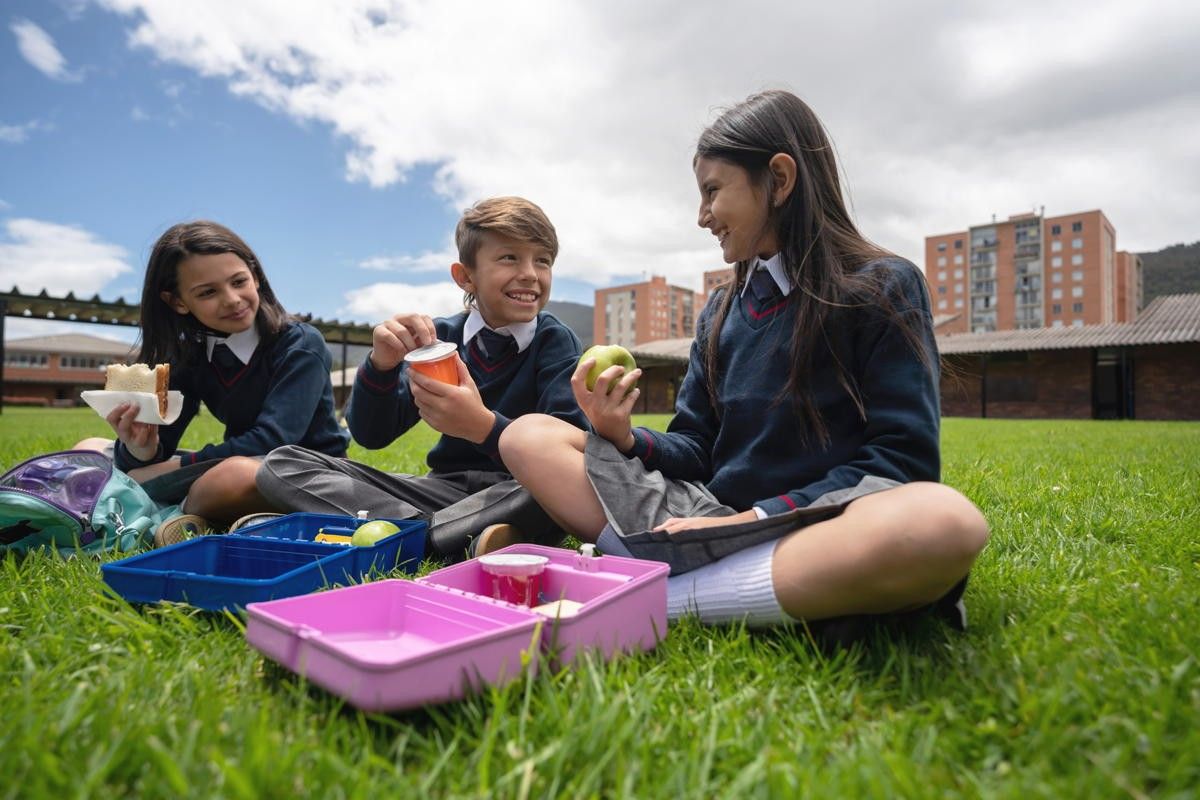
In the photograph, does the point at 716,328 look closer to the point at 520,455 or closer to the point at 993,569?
the point at 520,455

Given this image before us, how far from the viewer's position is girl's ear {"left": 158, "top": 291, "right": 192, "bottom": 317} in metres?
2.56

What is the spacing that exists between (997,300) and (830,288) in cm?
7992

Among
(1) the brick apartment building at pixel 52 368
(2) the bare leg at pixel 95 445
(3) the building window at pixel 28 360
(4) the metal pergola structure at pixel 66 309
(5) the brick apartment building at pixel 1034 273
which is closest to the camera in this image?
(2) the bare leg at pixel 95 445

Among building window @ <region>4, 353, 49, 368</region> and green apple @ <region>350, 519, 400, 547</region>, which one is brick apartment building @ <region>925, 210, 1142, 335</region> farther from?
building window @ <region>4, 353, 49, 368</region>

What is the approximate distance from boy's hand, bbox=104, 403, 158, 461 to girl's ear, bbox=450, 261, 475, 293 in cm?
110

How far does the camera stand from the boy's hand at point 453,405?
1856mm

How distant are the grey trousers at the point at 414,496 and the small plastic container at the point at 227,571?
388mm

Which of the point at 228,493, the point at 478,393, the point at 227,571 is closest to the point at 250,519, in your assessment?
the point at 228,493

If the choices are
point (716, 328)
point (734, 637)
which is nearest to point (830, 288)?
point (716, 328)

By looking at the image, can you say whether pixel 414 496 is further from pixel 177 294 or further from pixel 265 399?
pixel 177 294

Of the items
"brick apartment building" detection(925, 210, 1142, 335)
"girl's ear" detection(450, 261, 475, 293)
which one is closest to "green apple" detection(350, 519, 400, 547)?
"girl's ear" detection(450, 261, 475, 293)

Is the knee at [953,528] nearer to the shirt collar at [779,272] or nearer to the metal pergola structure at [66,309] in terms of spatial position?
the shirt collar at [779,272]

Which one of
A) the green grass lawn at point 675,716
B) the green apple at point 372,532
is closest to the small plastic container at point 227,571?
the green grass lawn at point 675,716

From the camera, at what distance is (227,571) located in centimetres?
180
